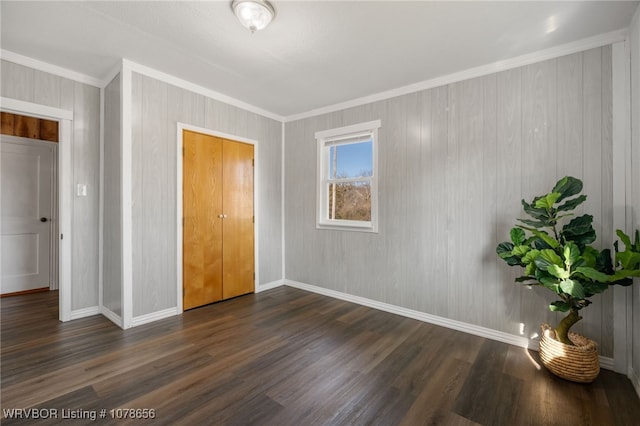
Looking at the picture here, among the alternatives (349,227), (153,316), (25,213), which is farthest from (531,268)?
(25,213)

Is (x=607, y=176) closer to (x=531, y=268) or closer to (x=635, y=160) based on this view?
(x=635, y=160)

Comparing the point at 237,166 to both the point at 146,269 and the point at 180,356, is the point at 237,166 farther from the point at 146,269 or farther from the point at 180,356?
the point at 180,356

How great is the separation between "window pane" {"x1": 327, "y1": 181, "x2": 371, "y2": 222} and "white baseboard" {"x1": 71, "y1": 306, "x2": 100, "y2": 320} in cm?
300

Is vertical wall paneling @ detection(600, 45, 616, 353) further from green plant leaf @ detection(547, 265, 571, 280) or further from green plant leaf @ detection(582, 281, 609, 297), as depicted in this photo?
green plant leaf @ detection(547, 265, 571, 280)

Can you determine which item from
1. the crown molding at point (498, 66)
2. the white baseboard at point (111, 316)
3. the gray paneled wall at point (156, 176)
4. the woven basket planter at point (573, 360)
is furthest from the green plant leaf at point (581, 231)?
the white baseboard at point (111, 316)

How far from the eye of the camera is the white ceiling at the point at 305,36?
2.02m

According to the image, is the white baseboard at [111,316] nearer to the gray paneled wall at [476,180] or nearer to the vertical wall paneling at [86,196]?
the vertical wall paneling at [86,196]

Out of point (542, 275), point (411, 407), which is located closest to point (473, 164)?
point (542, 275)

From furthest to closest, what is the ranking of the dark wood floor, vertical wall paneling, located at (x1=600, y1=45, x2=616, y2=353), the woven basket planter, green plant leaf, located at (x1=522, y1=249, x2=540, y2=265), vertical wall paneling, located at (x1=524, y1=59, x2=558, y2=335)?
1. vertical wall paneling, located at (x1=524, y1=59, x2=558, y2=335)
2. vertical wall paneling, located at (x1=600, y1=45, x2=616, y2=353)
3. green plant leaf, located at (x1=522, y1=249, x2=540, y2=265)
4. the woven basket planter
5. the dark wood floor

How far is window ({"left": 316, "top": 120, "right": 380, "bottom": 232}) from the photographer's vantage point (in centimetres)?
357

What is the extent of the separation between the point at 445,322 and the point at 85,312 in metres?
3.91

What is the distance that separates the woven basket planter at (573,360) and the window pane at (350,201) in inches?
83.8

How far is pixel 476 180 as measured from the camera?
2.80 metres

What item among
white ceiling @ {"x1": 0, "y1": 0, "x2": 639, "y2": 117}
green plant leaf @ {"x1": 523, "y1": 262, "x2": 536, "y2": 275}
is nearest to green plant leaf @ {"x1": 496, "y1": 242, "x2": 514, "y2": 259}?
green plant leaf @ {"x1": 523, "y1": 262, "x2": 536, "y2": 275}
